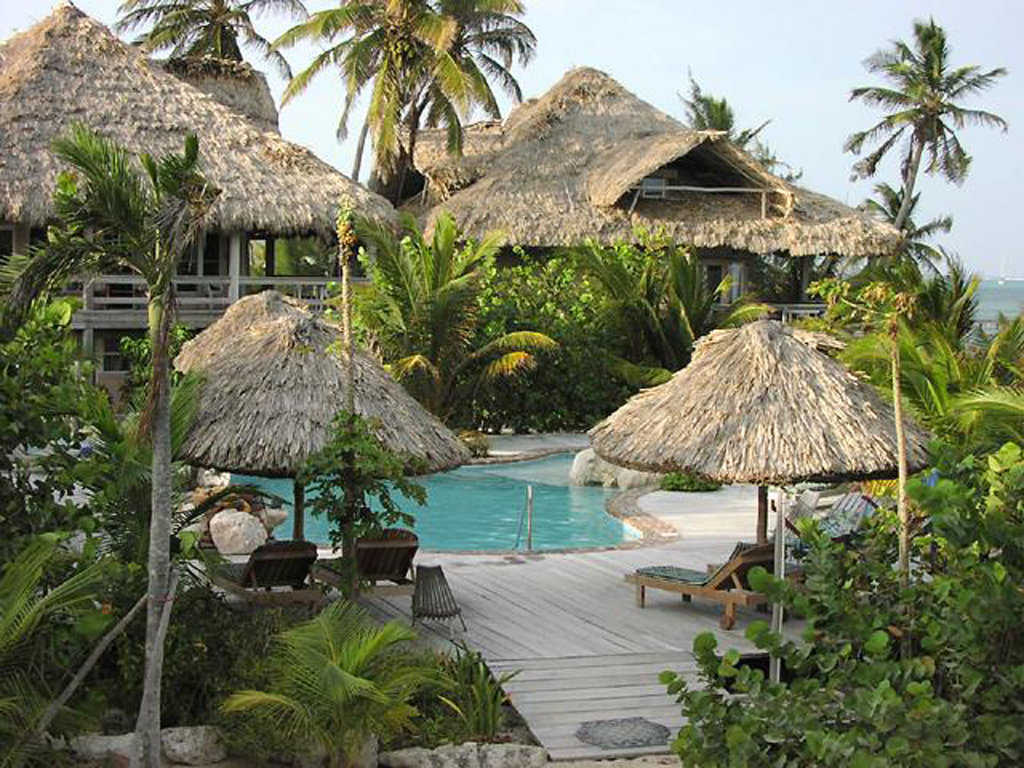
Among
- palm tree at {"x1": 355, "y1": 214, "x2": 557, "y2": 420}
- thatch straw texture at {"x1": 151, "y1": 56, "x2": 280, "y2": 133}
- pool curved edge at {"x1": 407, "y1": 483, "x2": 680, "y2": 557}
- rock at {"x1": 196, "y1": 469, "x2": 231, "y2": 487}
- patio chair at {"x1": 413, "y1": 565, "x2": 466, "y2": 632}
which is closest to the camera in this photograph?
patio chair at {"x1": 413, "y1": 565, "x2": 466, "y2": 632}

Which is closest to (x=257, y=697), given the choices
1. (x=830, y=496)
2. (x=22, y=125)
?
(x=830, y=496)

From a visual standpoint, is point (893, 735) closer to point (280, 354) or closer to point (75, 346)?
point (75, 346)

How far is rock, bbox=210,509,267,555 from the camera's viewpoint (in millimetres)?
11859

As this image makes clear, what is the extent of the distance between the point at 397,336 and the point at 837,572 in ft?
51.8

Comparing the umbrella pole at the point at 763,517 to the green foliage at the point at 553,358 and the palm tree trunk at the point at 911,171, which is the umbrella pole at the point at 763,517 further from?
the palm tree trunk at the point at 911,171

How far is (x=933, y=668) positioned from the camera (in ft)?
14.7

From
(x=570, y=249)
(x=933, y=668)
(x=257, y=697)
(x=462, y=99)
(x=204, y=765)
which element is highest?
(x=462, y=99)

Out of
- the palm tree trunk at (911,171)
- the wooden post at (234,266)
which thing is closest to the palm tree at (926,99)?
the palm tree trunk at (911,171)

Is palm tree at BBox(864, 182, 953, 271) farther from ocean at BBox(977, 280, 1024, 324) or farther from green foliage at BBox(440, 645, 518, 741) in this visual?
green foliage at BBox(440, 645, 518, 741)

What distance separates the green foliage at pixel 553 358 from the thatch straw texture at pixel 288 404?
12.4 m

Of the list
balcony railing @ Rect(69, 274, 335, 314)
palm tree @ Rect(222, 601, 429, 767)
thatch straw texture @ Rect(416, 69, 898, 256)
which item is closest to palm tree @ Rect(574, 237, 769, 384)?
thatch straw texture @ Rect(416, 69, 898, 256)

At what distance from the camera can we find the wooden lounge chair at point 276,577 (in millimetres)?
8531

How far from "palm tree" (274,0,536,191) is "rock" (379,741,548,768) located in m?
20.1

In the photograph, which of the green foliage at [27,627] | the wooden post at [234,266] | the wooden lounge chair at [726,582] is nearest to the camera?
the green foliage at [27,627]
